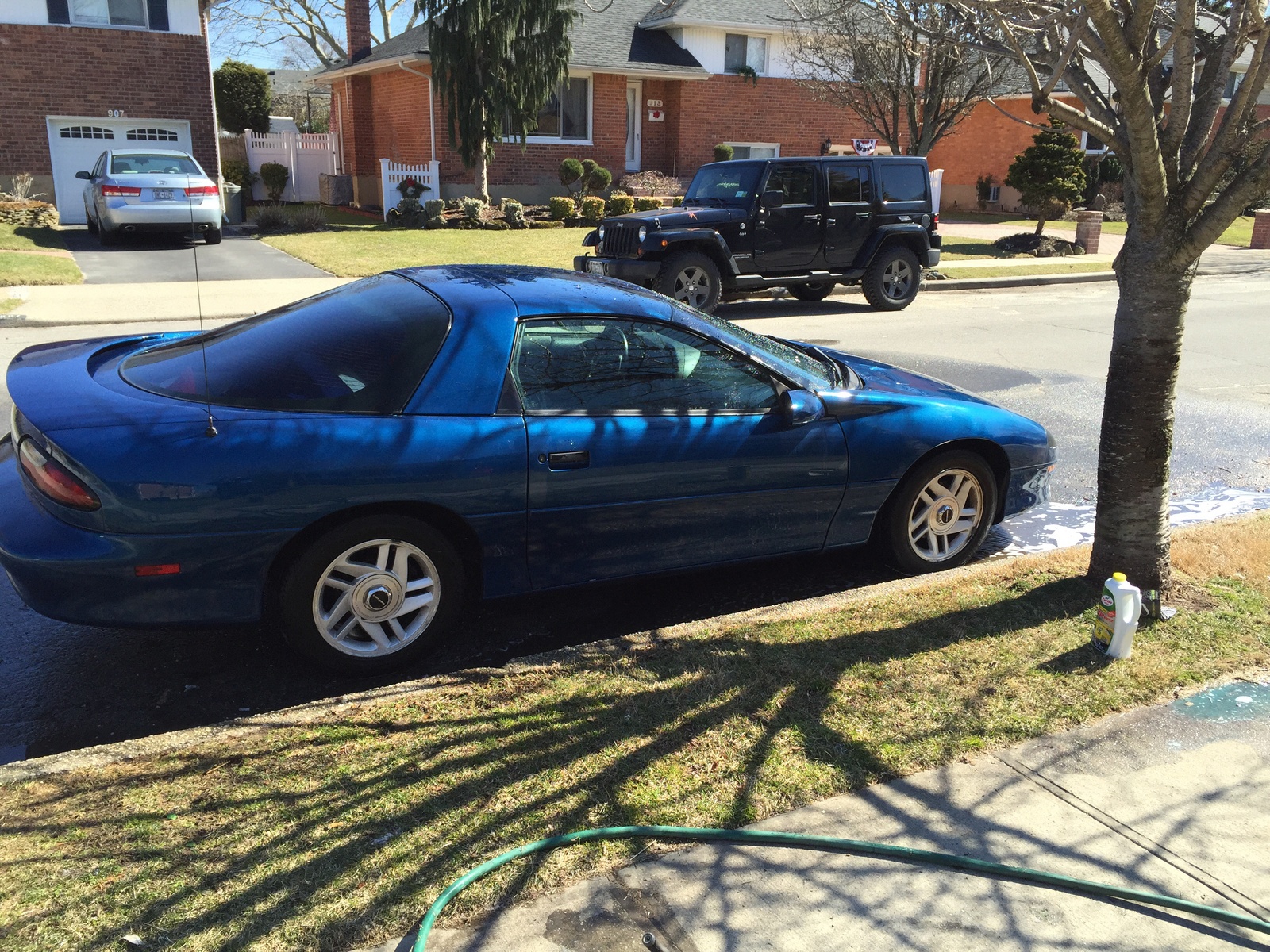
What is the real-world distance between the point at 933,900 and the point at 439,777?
1434mm

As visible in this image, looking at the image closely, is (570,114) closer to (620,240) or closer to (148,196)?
(148,196)

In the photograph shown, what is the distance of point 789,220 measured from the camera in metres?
13.6

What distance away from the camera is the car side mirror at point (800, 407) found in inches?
180

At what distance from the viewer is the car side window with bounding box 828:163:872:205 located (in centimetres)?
1379

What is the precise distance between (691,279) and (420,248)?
7915mm

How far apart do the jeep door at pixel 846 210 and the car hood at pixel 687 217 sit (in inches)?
51.3

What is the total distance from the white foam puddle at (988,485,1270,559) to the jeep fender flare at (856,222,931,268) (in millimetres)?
7632

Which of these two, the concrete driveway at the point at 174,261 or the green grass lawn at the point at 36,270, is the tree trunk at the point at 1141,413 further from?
the green grass lawn at the point at 36,270

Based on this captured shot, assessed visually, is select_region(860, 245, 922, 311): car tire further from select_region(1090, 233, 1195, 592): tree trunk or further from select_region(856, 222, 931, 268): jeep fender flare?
select_region(1090, 233, 1195, 592): tree trunk

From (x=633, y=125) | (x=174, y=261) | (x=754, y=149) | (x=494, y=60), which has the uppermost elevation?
(x=494, y=60)

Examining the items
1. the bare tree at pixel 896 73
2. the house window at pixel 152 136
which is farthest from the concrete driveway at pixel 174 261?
the bare tree at pixel 896 73

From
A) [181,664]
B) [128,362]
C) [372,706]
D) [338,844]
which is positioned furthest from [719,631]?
[128,362]

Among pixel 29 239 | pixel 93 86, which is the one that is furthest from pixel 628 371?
pixel 93 86

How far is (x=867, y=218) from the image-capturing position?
46.4 feet
